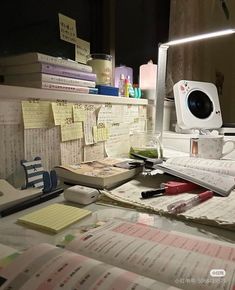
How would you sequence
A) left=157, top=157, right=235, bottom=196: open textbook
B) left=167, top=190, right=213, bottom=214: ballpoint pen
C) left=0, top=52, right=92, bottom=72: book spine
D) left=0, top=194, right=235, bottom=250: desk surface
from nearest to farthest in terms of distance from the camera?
1. left=0, top=194, right=235, bottom=250: desk surface
2. left=167, top=190, right=213, bottom=214: ballpoint pen
3. left=157, top=157, right=235, bottom=196: open textbook
4. left=0, top=52, right=92, bottom=72: book spine

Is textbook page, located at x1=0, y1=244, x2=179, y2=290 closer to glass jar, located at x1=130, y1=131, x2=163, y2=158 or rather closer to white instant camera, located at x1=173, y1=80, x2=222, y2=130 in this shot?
glass jar, located at x1=130, y1=131, x2=163, y2=158

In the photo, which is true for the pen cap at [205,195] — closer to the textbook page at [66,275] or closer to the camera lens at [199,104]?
the textbook page at [66,275]

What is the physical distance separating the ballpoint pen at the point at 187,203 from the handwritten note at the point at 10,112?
0.47m

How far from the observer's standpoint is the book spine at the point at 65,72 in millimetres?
812

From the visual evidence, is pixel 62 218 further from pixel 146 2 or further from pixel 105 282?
pixel 146 2

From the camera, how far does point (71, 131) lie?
3.05ft

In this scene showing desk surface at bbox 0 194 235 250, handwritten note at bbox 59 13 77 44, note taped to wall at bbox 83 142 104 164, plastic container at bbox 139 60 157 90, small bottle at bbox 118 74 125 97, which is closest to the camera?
desk surface at bbox 0 194 235 250

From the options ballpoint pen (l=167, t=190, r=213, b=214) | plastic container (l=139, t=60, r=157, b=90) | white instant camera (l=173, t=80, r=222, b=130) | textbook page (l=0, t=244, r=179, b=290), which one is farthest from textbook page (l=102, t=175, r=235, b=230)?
plastic container (l=139, t=60, r=157, b=90)

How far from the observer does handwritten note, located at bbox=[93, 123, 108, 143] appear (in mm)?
1039

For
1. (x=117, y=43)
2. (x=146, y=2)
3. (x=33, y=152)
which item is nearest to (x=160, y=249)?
(x=33, y=152)

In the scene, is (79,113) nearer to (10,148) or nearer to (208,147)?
(10,148)

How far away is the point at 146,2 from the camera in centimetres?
171

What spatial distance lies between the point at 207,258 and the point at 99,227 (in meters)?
0.19

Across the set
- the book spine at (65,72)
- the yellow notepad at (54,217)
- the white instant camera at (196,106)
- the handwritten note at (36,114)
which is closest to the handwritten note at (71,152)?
the handwritten note at (36,114)
